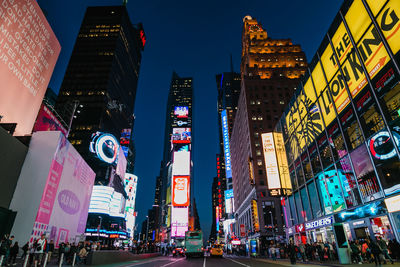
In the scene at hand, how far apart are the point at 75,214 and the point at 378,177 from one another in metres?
33.3

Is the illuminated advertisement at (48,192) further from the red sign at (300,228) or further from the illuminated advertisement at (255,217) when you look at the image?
the illuminated advertisement at (255,217)

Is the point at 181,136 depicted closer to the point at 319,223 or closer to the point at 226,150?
the point at 226,150

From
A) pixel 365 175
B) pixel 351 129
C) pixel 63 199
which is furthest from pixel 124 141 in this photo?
pixel 365 175

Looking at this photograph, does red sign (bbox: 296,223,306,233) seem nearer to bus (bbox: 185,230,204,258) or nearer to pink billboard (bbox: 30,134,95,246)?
bus (bbox: 185,230,204,258)

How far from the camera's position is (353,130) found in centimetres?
2067

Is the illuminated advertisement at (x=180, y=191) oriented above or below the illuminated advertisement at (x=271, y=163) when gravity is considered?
above

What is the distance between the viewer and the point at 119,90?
117 metres

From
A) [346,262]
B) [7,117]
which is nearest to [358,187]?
[346,262]

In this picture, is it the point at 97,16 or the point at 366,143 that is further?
the point at 97,16

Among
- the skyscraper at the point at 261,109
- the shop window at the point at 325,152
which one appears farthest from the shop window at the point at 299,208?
the skyscraper at the point at 261,109

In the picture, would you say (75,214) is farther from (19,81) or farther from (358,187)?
(358,187)

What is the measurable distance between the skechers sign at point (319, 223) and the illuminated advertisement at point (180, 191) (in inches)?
2939

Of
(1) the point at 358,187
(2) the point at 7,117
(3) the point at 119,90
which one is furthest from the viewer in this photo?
(3) the point at 119,90

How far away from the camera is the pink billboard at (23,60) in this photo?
63.9ft
